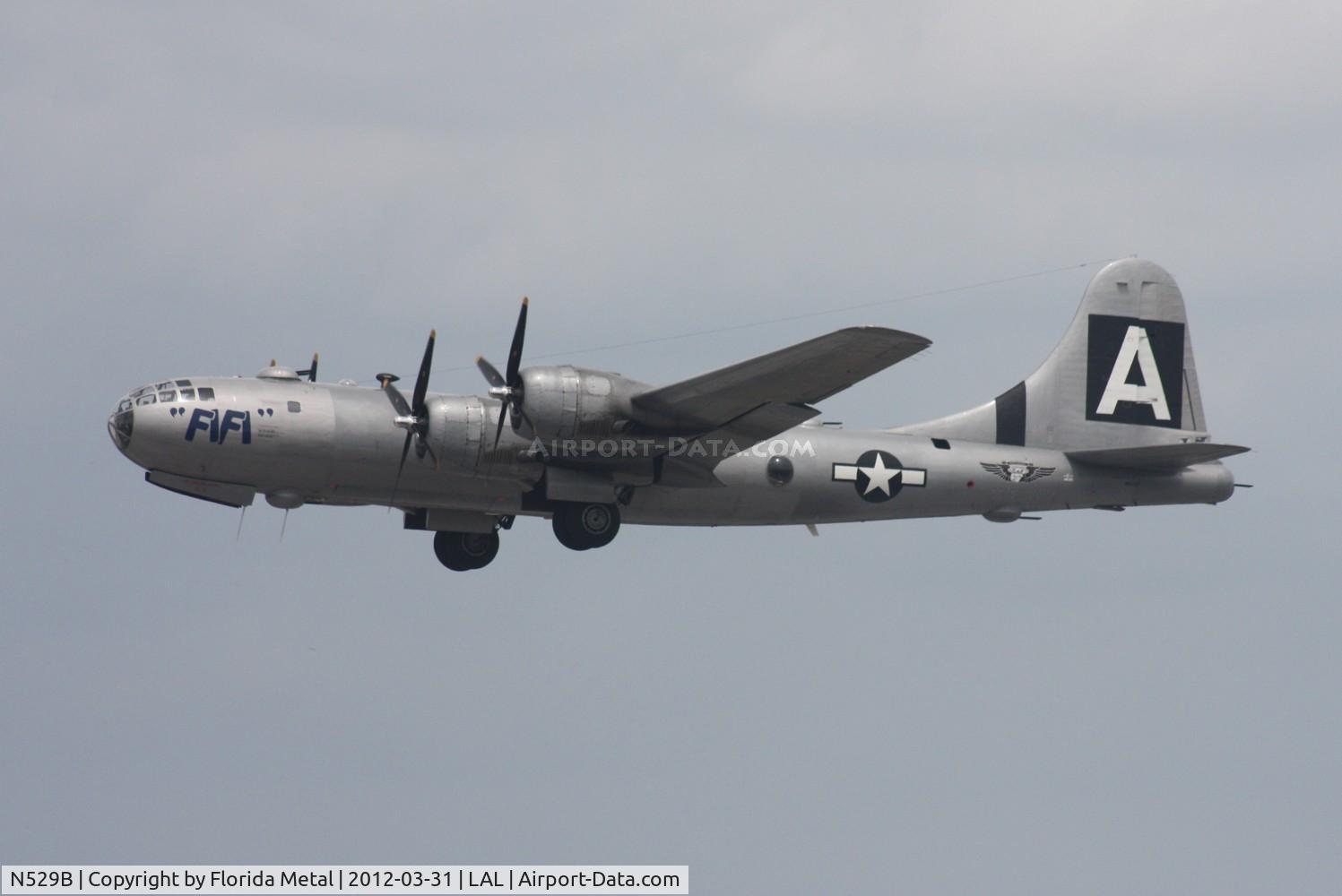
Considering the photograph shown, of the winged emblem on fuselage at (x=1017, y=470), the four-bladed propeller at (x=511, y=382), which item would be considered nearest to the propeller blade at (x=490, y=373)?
the four-bladed propeller at (x=511, y=382)

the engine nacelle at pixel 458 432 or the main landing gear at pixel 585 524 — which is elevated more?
the engine nacelle at pixel 458 432

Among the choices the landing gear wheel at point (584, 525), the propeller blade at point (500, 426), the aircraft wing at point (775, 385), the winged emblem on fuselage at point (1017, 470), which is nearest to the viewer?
the aircraft wing at point (775, 385)

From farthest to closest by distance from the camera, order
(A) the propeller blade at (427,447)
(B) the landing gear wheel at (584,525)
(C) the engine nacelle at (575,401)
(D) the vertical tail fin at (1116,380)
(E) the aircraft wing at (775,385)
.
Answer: (D) the vertical tail fin at (1116,380) < (B) the landing gear wheel at (584,525) < (A) the propeller blade at (427,447) < (C) the engine nacelle at (575,401) < (E) the aircraft wing at (775,385)

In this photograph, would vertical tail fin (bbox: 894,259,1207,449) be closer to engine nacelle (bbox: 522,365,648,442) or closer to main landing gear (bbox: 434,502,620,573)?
main landing gear (bbox: 434,502,620,573)

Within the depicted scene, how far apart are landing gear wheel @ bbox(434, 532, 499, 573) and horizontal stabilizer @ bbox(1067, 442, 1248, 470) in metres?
11.0

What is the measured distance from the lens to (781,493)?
33.8 meters

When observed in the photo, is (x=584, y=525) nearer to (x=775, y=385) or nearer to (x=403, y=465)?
(x=403, y=465)

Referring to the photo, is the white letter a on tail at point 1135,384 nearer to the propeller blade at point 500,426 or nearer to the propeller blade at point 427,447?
the propeller blade at point 500,426

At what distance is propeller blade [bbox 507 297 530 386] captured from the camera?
3138 centimetres

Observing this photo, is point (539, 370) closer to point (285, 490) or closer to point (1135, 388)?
point (285, 490)

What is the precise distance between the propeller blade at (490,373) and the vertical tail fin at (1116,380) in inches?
375

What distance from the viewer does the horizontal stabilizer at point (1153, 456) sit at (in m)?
33.7

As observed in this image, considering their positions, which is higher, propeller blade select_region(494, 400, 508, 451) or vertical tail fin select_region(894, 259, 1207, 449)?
vertical tail fin select_region(894, 259, 1207, 449)

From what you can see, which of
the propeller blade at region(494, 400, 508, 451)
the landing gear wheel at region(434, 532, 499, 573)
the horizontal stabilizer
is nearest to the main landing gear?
the propeller blade at region(494, 400, 508, 451)
